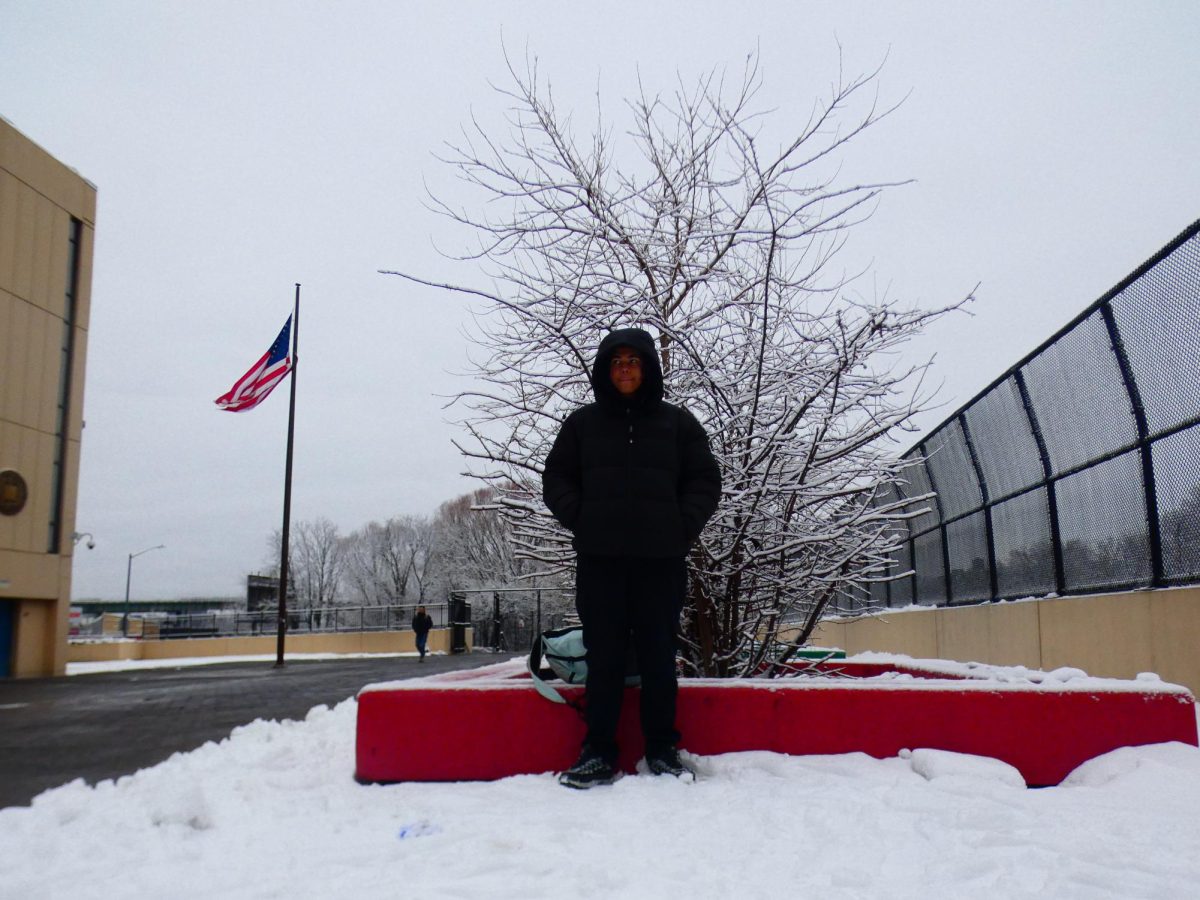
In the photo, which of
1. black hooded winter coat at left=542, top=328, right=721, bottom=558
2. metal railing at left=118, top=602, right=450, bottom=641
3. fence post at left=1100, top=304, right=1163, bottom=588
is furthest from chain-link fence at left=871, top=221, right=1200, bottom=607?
metal railing at left=118, top=602, right=450, bottom=641

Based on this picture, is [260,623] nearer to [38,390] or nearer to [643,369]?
[38,390]

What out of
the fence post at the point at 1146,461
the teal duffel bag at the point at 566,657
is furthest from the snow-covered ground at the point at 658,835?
the fence post at the point at 1146,461

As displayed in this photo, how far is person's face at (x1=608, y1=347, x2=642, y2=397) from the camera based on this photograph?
12.6 ft

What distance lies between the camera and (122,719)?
7.73 metres

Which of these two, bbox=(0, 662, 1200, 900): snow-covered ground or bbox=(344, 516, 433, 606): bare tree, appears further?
bbox=(344, 516, 433, 606): bare tree

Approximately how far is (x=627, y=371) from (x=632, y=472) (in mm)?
428

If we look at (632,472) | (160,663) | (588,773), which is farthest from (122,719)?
(160,663)

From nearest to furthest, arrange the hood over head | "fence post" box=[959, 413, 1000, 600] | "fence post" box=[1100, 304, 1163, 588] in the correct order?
the hood over head → "fence post" box=[1100, 304, 1163, 588] → "fence post" box=[959, 413, 1000, 600]

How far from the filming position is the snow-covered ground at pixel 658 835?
2371 millimetres

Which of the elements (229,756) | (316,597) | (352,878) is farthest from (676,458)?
(316,597)

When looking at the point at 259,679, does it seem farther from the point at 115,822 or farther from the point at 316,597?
the point at 316,597

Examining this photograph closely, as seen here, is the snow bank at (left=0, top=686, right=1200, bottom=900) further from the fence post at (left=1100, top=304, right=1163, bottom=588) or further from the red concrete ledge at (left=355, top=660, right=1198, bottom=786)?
the fence post at (left=1100, top=304, right=1163, bottom=588)

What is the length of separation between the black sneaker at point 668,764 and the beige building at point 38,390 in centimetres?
1980

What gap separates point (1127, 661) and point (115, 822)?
5910 millimetres
